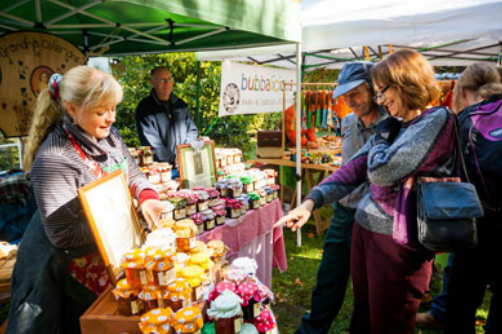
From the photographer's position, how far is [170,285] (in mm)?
1243

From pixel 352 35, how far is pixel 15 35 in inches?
132

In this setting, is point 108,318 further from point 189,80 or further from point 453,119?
point 189,80

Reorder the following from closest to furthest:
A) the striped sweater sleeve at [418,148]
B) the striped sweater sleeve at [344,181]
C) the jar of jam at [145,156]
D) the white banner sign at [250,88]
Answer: the striped sweater sleeve at [418,148] → the striped sweater sleeve at [344,181] → the jar of jam at [145,156] → the white banner sign at [250,88]

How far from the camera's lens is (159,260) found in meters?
1.21

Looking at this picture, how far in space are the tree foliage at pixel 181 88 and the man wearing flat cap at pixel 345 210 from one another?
584 centimetres

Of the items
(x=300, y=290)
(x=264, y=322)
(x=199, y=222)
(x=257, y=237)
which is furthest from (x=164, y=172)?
(x=300, y=290)

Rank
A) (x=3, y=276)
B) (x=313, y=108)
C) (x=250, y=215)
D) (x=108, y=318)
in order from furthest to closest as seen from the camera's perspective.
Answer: (x=313, y=108) → (x=250, y=215) → (x=3, y=276) → (x=108, y=318)

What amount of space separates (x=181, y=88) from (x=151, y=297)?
7389 mm

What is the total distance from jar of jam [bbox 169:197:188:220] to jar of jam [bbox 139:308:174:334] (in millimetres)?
1082

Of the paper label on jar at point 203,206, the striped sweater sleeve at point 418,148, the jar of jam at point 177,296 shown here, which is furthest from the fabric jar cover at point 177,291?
the paper label on jar at point 203,206

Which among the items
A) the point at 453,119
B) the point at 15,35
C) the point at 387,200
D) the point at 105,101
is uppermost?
the point at 15,35

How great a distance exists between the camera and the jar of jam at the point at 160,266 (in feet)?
3.98

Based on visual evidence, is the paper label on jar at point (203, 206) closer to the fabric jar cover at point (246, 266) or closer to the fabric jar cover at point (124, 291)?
the fabric jar cover at point (246, 266)

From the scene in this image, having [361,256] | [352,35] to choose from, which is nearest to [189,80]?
[352,35]
